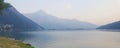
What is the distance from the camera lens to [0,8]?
307 feet

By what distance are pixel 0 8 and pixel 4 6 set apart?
5.42 ft

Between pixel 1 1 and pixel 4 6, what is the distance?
3.42 m

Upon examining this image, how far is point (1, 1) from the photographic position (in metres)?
91.2

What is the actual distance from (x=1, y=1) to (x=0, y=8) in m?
3.57

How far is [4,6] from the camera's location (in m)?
94.2
